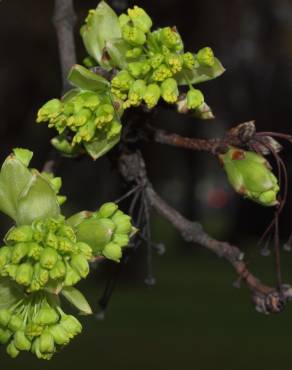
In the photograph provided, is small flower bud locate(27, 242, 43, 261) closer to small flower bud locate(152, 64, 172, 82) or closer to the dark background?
small flower bud locate(152, 64, 172, 82)

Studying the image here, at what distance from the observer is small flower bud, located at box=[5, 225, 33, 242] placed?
2029mm

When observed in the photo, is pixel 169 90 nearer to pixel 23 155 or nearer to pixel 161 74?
pixel 161 74

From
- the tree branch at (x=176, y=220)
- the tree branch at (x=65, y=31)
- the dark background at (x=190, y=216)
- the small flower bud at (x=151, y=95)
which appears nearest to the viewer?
the small flower bud at (x=151, y=95)

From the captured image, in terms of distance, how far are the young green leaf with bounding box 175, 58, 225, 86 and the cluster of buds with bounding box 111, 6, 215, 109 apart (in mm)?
22

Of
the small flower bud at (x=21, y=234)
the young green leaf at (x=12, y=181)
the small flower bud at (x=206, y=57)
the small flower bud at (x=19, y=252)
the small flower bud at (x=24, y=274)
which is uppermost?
the small flower bud at (x=206, y=57)

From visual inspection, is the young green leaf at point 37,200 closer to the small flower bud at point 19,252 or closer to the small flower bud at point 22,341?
the small flower bud at point 19,252

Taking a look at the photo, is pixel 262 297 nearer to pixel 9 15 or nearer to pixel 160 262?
pixel 9 15

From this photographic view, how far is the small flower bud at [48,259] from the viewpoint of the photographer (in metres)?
2.01

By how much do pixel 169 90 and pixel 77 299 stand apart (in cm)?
52

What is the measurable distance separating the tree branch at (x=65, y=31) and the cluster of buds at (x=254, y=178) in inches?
31.7

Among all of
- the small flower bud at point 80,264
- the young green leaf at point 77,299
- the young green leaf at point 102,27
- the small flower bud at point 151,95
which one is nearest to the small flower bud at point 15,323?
the young green leaf at point 77,299

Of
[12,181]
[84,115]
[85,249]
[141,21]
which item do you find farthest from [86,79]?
[85,249]

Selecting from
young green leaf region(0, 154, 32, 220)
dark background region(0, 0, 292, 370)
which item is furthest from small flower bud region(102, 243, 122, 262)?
dark background region(0, 0, 292, 370)

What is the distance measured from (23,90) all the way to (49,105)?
1174cm
